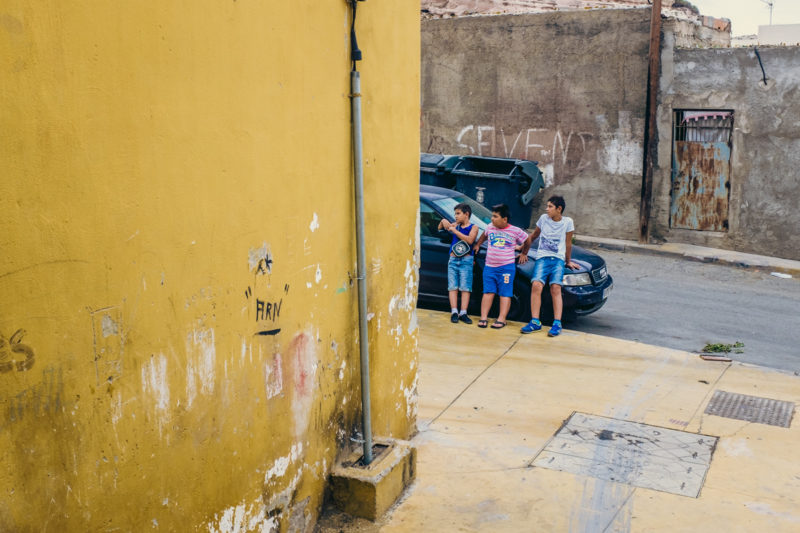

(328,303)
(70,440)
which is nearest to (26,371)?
(70,440)

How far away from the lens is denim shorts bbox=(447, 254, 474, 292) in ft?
31.4

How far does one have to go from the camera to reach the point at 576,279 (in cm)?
955

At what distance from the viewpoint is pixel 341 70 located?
4.61 m

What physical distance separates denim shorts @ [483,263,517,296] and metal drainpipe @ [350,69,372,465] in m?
4.53

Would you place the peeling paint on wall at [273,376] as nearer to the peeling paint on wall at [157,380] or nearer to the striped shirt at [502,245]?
the peeling paint on wall at [157,380]

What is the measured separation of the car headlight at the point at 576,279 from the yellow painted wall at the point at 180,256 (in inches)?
186

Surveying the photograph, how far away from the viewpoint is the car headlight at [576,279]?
9.51m

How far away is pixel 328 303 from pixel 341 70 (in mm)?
1326

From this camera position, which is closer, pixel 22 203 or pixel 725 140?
pixel 22 203

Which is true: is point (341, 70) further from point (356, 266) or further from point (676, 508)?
point (676, 508)

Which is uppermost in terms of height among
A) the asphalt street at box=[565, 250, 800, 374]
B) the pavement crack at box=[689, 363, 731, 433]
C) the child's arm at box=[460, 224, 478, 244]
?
the child's arm at box=[460, 224, 478, 244]

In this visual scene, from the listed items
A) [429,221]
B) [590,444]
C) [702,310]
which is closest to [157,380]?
[590,444]

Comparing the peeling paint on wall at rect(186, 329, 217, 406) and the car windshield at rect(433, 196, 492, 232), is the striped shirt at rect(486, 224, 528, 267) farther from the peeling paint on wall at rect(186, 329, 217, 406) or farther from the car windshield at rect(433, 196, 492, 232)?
the peeling paint on wall at rect(186, 329, 217, 406)

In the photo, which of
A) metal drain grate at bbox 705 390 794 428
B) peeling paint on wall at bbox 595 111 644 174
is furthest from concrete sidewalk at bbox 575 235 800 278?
metal drain grate at bbox 705 390 794 428
